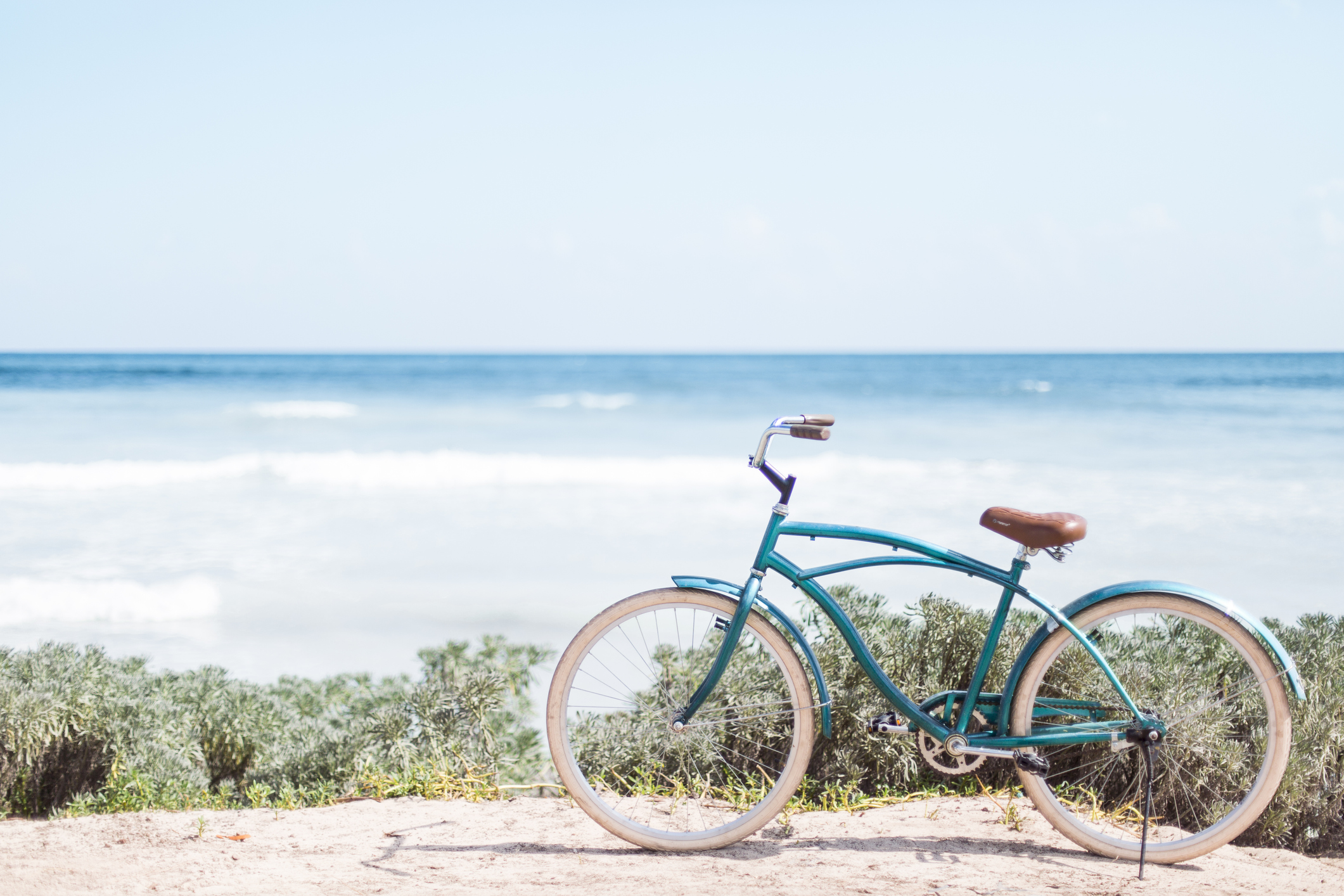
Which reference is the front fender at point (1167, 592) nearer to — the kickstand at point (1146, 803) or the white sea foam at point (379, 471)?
the kickstand at point (1146, 803)

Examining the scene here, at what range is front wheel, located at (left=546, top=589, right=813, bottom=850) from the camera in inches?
120

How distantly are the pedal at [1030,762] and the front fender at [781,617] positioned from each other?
0.59 m

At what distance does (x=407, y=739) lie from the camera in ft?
12.8

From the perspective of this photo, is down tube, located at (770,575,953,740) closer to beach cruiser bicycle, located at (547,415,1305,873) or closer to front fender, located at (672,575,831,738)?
beach cruiser bicycle, located at (547,415,1305,873)

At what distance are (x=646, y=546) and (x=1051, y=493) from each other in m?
6.02

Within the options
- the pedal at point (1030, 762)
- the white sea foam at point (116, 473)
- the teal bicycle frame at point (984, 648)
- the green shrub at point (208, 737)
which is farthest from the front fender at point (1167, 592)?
the white sea foam at point (116, 473)

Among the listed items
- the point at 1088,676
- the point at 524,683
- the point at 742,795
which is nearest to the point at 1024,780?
the point at 1088,676

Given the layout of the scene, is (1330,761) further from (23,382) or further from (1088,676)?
(23,382)

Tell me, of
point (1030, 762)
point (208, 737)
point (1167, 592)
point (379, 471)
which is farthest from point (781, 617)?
point (379, 471)

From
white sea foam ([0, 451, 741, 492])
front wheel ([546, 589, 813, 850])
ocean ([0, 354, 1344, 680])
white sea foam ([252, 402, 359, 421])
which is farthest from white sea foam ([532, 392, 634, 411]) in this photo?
front wheel ([546, 589, 813, 850])

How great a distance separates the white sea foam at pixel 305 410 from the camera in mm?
24391

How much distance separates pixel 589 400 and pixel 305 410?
9.24 m

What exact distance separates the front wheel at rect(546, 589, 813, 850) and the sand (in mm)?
135

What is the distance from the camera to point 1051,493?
12141 millimetres
